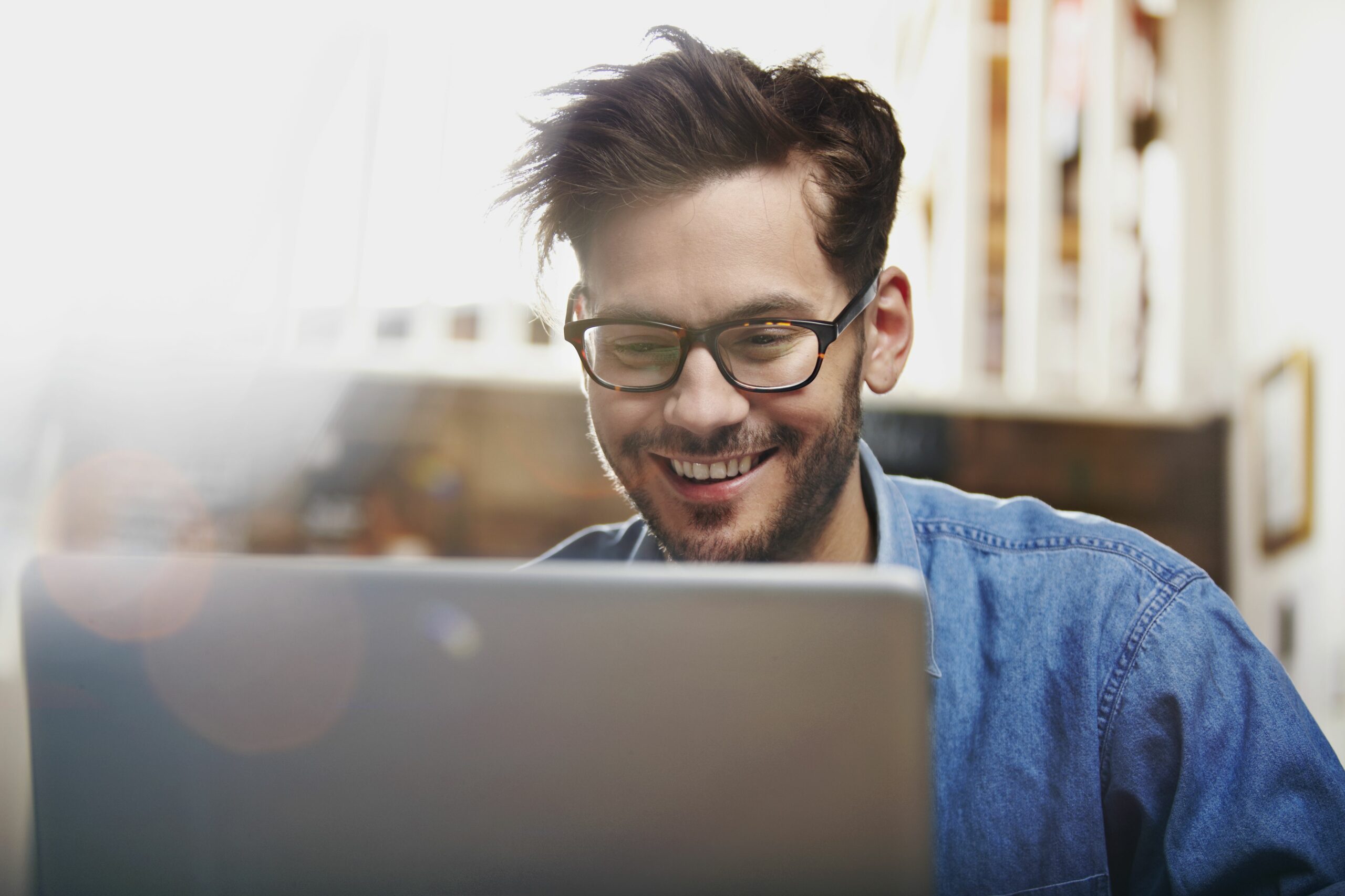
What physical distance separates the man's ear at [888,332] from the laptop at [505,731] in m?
0.77

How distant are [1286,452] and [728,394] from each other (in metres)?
2.97

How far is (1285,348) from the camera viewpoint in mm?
3408

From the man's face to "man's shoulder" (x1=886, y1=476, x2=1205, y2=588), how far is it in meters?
0.14

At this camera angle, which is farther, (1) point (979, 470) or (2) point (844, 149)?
(1) point (979, 470)

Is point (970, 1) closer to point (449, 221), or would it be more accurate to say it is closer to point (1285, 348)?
point (1285, 348)

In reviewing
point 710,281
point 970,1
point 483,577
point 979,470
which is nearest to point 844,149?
point 710,281

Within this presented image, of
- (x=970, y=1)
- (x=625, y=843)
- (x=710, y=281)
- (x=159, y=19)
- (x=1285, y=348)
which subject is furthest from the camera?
(x=970, y=1)

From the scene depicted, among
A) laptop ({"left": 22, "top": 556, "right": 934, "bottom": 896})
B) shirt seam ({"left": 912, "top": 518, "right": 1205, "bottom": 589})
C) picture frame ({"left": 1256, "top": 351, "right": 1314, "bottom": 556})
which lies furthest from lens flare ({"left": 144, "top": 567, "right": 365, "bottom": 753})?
picture frame ({"left": 1256, "top": 351, "right": 1314, "bottom": 556})

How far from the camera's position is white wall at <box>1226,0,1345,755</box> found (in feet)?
9.79

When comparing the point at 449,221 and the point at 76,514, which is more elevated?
the point at 449,221

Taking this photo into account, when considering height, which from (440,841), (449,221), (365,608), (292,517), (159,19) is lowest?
(292,517)

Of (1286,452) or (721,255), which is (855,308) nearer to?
(721,255)

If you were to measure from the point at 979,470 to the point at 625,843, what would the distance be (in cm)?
373

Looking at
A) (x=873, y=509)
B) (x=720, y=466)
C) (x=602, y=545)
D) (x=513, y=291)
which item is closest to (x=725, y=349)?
(x=720, y=466)
